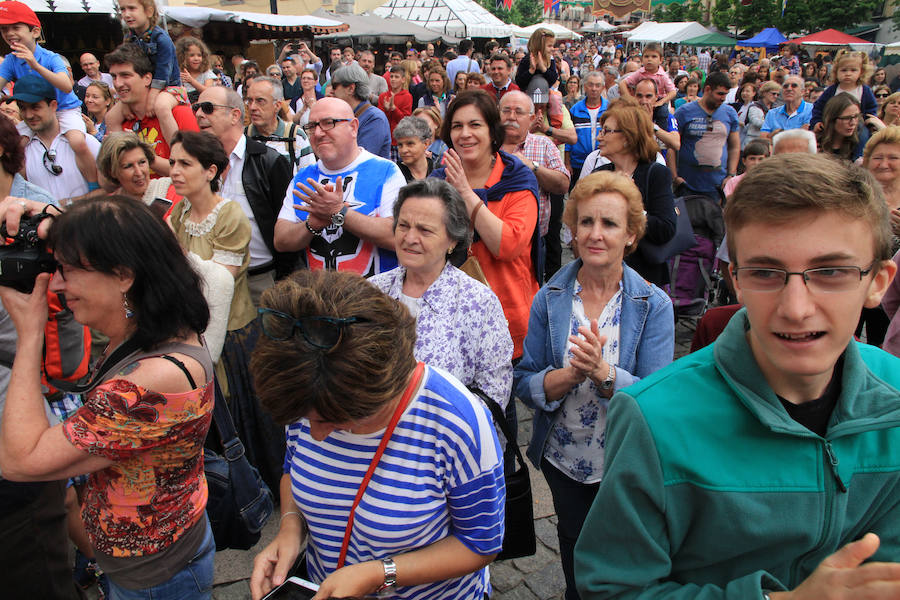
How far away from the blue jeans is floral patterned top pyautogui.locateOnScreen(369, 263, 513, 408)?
104cm

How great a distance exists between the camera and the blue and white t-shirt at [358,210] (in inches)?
132

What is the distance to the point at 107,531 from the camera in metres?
1.83

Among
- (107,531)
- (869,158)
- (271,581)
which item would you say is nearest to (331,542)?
(271,581)

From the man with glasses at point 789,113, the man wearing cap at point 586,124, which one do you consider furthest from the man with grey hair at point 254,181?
the man with glasses at point 789,113

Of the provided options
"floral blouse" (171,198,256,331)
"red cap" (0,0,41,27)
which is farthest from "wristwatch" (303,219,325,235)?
"red cap" (0,0,41,27)

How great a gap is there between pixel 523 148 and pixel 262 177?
215 centimetres

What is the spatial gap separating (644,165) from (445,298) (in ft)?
6.61

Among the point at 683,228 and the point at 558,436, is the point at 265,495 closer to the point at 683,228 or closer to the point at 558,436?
the point at 558,436

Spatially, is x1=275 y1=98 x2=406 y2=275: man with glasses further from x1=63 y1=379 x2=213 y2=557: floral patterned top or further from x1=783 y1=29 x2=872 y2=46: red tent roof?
x1=783 y1=29 x2=872 y2=46: red tent roof

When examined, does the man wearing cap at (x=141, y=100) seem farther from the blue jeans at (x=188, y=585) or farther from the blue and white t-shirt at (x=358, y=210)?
the blue jeans at (x=188, y=585)

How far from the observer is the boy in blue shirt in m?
4.40

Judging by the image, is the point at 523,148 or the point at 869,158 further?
the point at 523,148

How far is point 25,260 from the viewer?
176 cm

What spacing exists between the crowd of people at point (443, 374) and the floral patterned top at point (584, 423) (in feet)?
0.04
